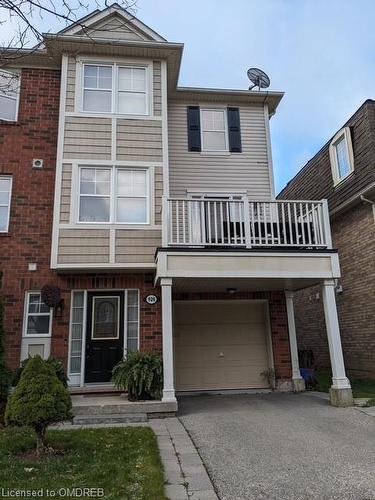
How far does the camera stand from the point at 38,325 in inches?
346

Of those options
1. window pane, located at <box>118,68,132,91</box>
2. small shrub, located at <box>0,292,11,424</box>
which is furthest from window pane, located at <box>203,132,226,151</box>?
small shrub, located at <box>0,292,11,424</box>

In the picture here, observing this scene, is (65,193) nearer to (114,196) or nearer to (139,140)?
(114,196)

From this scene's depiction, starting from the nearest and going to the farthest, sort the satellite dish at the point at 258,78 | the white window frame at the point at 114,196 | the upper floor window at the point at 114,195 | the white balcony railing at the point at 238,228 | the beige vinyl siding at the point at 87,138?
the white balcony railing at the point at 238,228
the white window frame at the point at 114,196
the upper floor window at the point at 114,195
the beige vinyl siding at the point at 87,138
the satellite dish at the point at 258,78

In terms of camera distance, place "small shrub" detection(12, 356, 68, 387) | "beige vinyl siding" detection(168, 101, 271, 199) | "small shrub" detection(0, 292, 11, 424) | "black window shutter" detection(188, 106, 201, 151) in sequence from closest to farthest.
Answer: "small shrub" detection(0, 292, 11, 424), "small shrub" detection(12, 356, 68, 387), "beige vinyl siding" detection(168, 101, 271, 199), "black window shutter" detection(188, 106, 201, 151)

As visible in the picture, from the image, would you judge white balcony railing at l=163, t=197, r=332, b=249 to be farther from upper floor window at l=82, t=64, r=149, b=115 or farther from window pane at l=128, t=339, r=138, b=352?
upper floor window at l=82, t=64, r=149, b=115

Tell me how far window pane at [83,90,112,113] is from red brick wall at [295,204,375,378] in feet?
23.1

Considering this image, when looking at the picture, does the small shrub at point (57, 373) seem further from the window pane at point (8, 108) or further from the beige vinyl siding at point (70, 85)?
the window pane at point (8, 108)

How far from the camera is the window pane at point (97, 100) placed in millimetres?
9711

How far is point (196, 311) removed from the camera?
1042 centimetres

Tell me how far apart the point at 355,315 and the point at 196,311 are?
4.44 m

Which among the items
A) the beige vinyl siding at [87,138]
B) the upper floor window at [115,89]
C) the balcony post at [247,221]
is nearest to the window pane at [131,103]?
the upper floor window at [115,89]

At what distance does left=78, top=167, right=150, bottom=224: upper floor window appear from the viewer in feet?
29.8

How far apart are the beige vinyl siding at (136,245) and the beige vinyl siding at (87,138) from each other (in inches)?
73.5

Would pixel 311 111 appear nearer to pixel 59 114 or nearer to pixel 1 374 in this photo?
pixel 59 114
